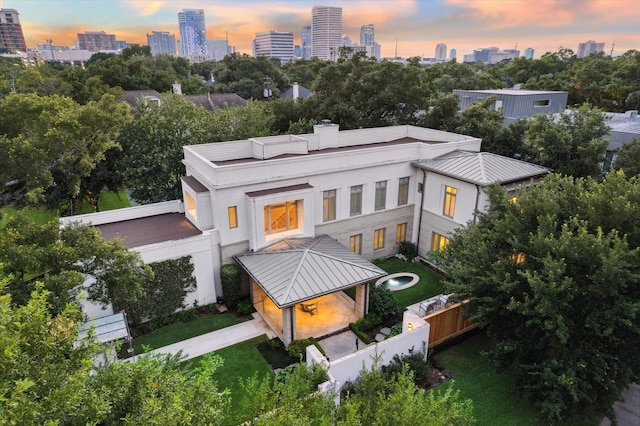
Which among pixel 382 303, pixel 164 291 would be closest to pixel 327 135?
pixel 382 303

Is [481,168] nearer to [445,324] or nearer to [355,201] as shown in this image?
[355,201]

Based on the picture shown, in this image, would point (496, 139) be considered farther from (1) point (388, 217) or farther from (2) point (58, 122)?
(2) point (58, 122)

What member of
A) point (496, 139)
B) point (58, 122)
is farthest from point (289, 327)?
point (496, 139)

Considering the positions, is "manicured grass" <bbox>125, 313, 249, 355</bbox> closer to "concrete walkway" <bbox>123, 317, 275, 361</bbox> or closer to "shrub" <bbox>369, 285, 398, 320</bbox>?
"concrete walkway" <bbox>123, 317, 275, 361</bbox>

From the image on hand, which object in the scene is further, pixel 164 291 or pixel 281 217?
pixel 281 217

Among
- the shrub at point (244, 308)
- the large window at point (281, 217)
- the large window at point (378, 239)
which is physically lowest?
the shrub at point (244, 308)

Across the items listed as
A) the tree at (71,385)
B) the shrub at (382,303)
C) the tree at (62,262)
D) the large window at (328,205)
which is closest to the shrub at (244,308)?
the tree at (62,262)

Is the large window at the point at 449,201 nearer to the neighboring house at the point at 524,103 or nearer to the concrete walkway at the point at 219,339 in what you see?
the concrete walkway at the point at 219,339
